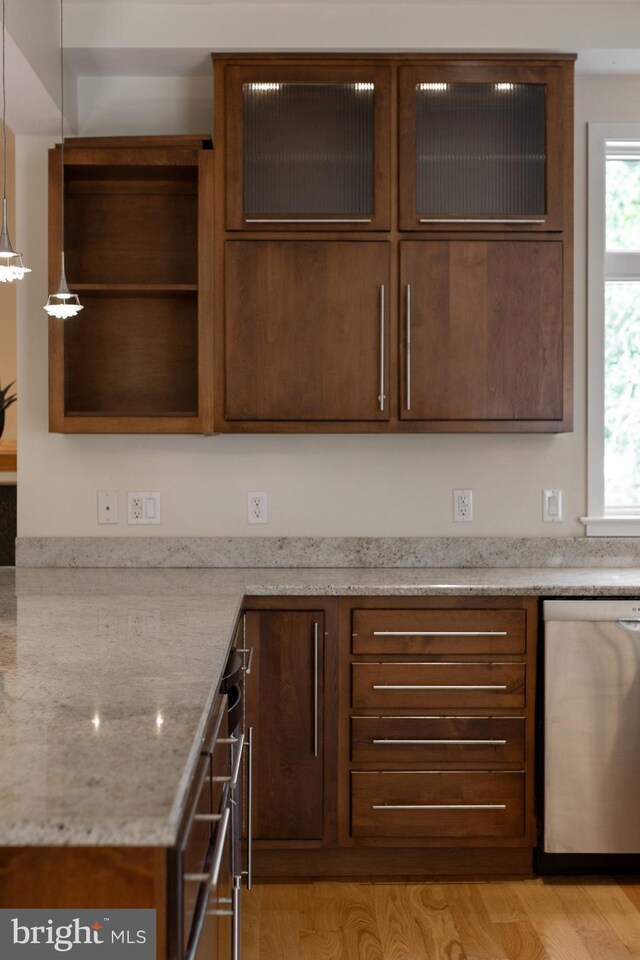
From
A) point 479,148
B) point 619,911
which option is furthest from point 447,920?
point 479,148

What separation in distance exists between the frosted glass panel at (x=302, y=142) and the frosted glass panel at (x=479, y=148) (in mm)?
197

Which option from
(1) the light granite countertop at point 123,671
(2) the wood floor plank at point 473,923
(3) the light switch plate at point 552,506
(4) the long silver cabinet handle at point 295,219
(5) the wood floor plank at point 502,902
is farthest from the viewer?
(3) the light switch plate at point 552,506

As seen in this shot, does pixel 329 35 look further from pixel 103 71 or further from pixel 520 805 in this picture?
pixel 520 805

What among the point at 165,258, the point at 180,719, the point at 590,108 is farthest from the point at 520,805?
the point at 590,108

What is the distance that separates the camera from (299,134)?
288 cm

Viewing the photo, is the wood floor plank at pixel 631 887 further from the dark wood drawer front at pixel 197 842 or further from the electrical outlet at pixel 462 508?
the dark wood drawer front at pixel 197 842

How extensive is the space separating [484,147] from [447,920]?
2.34 meters

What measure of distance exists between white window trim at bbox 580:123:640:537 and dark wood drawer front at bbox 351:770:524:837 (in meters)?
0.99

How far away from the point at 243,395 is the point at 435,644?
0.99 metres

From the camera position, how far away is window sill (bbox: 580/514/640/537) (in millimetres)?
3215

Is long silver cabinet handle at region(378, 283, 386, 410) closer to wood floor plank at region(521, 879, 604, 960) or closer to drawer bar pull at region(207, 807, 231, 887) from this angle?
wood floor plank at region(521, 879, 604, 960)

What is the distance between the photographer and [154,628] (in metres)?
2.05

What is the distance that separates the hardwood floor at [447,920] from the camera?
7.78 ft

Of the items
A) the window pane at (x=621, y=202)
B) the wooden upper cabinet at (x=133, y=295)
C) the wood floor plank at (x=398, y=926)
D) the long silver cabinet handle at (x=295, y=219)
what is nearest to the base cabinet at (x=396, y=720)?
the wood floor plank at (x=398, y=926)
